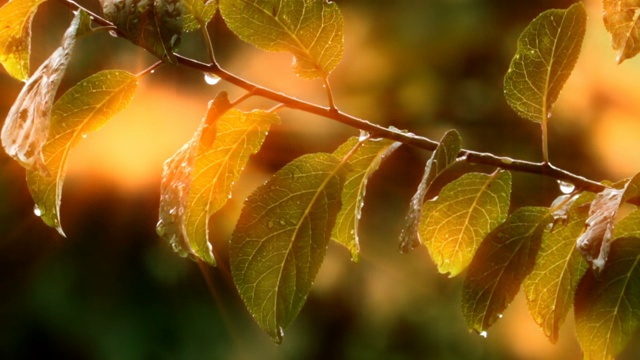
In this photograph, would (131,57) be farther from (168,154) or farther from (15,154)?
(15,154)

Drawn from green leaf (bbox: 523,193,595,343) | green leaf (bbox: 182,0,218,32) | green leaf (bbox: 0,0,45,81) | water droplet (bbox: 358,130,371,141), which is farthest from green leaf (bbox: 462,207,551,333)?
green leaf (bbox: 0,0,45,81)

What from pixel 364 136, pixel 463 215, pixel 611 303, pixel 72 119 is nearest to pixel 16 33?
pixel 72 119

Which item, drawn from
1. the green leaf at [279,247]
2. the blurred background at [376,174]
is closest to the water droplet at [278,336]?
the green leaf at [279,247]

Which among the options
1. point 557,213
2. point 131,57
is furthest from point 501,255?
point 131,57

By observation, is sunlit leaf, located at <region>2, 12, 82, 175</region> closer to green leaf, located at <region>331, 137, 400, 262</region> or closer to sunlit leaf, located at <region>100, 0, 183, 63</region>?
sunlit leaf, located at <region>100, 0, 183, 63</region>

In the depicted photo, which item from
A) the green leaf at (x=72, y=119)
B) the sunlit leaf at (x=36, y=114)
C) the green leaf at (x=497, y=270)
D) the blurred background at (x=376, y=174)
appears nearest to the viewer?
the sunlit leaf at (x=36, y=114)

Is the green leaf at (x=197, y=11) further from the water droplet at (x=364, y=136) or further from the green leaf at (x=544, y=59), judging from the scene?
the green leaf at (x=544, y=59)
